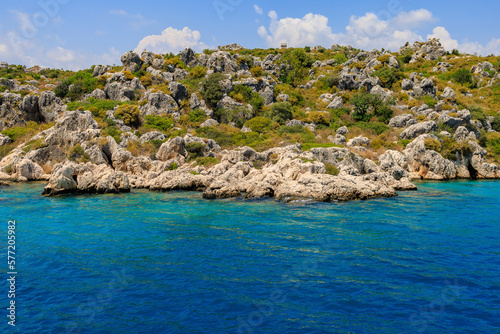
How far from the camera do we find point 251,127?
57.7 meters

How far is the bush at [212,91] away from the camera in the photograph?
6400cm

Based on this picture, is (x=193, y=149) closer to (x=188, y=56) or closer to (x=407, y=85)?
(x=188, y=56)

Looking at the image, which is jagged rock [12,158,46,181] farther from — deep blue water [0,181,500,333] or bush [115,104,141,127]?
bush [115,104,141,127]

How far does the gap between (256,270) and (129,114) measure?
47783 mm

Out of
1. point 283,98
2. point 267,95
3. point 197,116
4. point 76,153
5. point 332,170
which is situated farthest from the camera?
point 283,98

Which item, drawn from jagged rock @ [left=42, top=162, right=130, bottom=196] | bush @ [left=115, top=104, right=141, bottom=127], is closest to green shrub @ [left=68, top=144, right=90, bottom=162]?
jagged rock @ [left=42, top=162, right=130, bottom=196]

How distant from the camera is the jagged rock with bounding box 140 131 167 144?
48.6 m


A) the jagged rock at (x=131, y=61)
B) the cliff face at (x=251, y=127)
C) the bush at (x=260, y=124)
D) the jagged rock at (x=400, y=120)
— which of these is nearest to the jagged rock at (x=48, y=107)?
the cliff face at (x=251, y=127)

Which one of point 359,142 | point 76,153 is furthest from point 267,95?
point 76,153

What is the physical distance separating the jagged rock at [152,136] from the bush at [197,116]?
10.1m

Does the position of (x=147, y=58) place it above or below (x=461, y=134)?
above

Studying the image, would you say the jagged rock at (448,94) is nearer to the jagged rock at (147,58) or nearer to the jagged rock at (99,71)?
the jagged rock at (147,58)

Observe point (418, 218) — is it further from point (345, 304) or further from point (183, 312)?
point (183, 312)

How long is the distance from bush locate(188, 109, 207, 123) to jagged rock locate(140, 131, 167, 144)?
10137 mm
